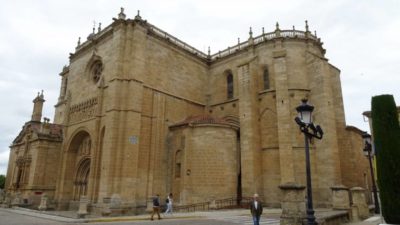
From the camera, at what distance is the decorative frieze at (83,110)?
24062mm

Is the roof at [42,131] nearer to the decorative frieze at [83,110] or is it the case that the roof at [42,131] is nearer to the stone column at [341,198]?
the decorative frieze at [83,110]

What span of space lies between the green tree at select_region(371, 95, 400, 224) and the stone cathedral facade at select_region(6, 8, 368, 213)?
10497 millimetres

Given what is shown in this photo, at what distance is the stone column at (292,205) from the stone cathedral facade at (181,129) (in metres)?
10.9

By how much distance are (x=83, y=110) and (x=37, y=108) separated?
11.1 meters

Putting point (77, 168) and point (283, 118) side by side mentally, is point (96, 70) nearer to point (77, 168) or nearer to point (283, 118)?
point (77, 168)

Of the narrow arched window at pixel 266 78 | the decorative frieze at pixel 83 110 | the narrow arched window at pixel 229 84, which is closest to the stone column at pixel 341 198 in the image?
the narrow arched window at pixel 266 78

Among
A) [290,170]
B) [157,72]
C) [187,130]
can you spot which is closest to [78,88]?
[157,72]

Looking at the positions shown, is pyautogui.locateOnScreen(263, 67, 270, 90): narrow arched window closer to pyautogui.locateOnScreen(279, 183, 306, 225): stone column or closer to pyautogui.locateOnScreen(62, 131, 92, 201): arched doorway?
pyautogui.locateOnScreen(62, 131, 92, 201): arched doorway

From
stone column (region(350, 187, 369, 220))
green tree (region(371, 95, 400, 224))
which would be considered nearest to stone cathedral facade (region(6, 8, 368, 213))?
stone column (region(350, 187, 369, 220))

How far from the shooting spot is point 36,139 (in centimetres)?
2653

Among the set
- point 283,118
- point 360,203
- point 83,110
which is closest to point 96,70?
point 83,110

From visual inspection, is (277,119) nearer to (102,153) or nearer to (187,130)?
(187,130)

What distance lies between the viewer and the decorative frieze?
24.1 m

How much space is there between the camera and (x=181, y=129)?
74.4 feet
